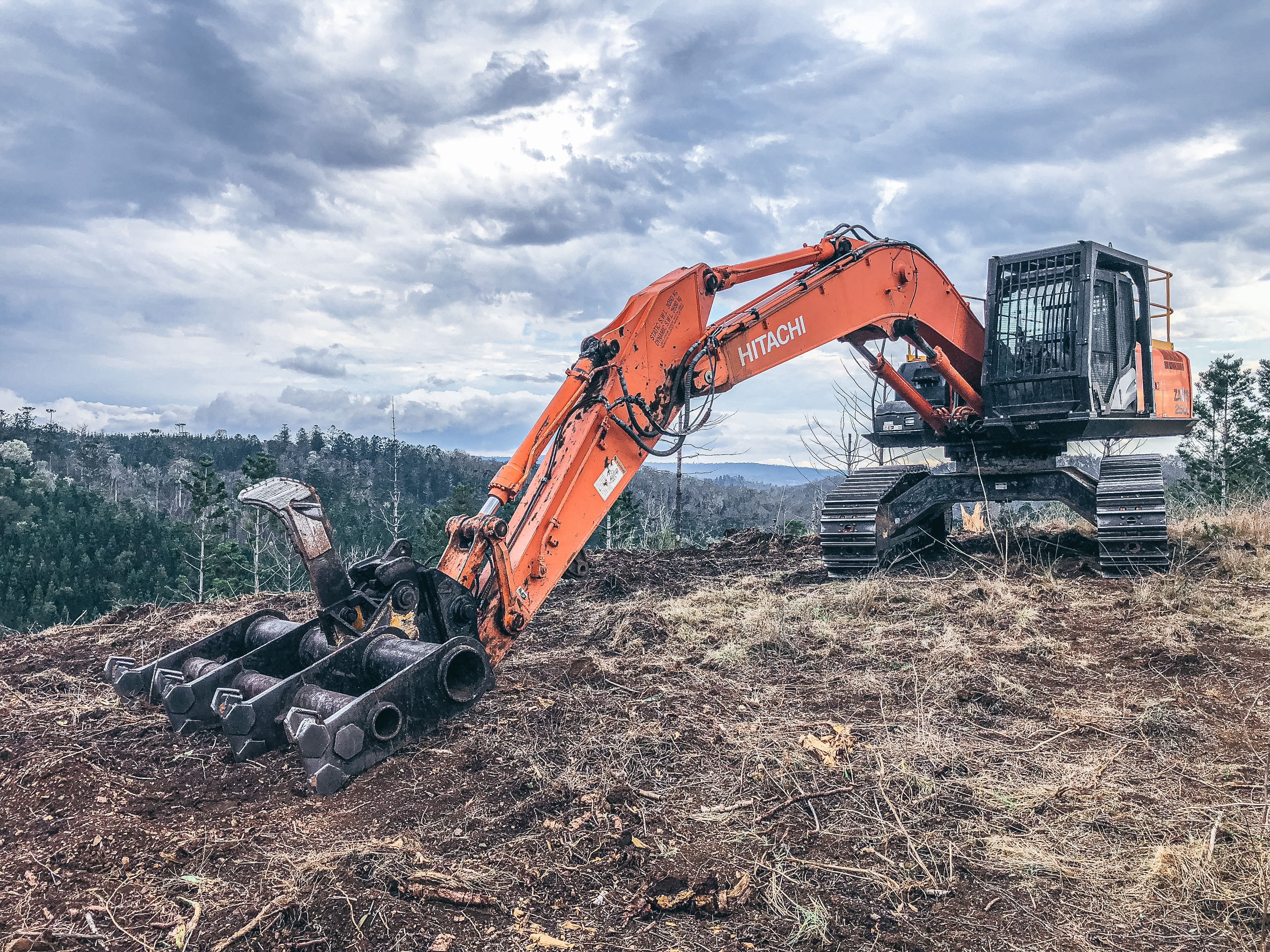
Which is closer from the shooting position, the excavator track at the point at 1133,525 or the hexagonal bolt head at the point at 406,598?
the hexagonal bolt head at the point at 406,598

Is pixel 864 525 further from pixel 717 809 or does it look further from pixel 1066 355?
pixel 717 809

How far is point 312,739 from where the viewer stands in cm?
354

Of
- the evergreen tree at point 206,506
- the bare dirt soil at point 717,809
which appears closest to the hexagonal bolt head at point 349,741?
the bare dirt soil at point 717,809

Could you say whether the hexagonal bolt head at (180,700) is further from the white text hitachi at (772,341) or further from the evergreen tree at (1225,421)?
the evergreen tree at (1225,421)

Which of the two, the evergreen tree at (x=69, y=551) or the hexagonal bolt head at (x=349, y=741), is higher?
the hexagonal bolt head at (x=349, y=741)

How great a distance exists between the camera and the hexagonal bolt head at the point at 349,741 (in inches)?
143

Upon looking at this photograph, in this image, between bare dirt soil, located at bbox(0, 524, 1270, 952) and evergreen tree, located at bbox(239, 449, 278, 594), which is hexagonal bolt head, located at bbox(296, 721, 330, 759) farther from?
evergreen tree, located at bbox(239, 449, 278, 594)

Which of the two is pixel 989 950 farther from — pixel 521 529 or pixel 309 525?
pixel 309 525

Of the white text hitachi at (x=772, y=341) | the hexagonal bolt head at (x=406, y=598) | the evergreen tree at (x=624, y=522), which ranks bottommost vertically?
the evergreen tree at (x=624, y=522)

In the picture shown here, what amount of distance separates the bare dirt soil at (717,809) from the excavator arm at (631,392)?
85cm

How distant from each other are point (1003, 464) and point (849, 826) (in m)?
6.63

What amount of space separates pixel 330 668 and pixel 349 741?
0.56m

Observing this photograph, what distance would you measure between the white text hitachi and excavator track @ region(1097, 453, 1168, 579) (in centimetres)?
Result: 369

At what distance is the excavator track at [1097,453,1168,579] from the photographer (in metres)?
7.62
